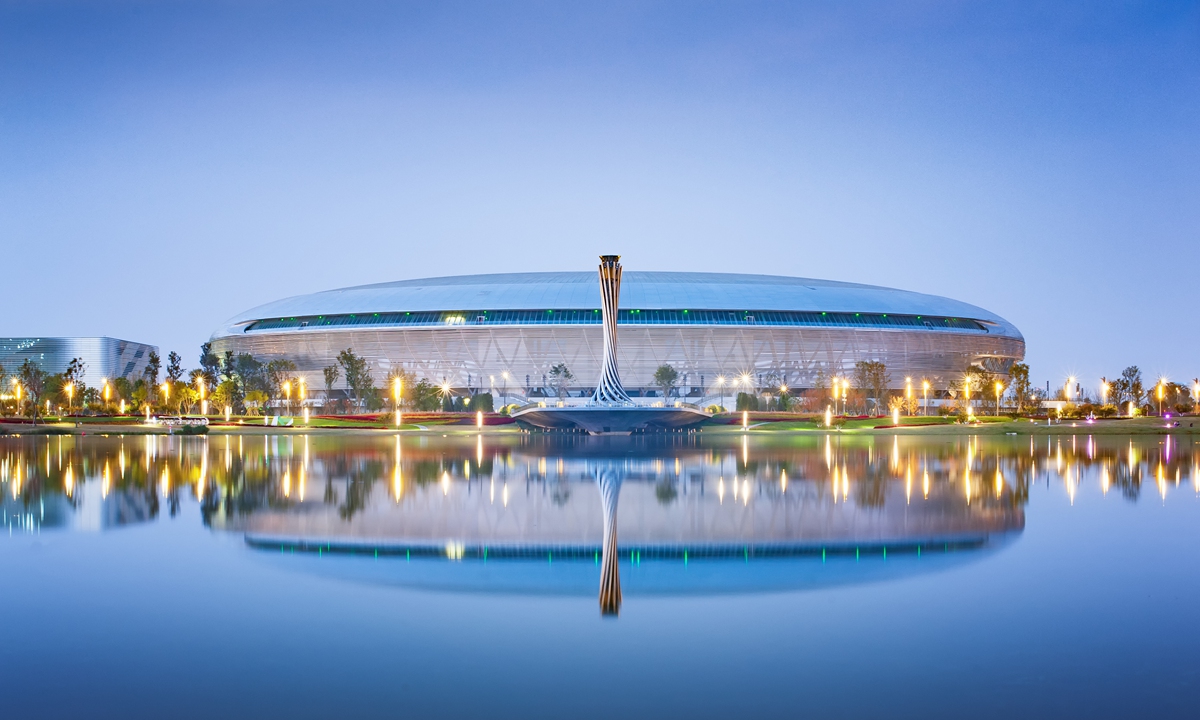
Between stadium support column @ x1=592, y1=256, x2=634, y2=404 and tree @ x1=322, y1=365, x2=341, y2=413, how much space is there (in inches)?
1306

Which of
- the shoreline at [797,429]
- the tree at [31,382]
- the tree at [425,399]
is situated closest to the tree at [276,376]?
the tree at [425,399]

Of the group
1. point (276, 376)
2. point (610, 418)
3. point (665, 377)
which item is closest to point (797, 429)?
point (610, 418)

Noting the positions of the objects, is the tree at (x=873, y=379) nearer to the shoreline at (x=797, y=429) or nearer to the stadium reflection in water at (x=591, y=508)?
the shoreline at (x=797, y=429)

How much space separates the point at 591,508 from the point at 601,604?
276 inches

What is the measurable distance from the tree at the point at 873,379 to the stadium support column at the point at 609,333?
27.3m

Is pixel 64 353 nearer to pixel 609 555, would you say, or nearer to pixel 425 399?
pixel 425 399

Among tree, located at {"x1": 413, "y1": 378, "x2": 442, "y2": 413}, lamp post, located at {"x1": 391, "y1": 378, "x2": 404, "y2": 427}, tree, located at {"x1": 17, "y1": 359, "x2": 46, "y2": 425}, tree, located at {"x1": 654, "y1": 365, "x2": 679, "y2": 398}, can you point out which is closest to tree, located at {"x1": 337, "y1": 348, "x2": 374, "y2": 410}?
lamp post, located at {"x1": 391, "y1": 378, "x2": 404, "y2": 427}

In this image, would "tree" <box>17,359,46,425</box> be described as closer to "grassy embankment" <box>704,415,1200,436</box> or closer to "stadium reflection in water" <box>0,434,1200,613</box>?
"grassy embankment" <box>704,415,1200,436</box>

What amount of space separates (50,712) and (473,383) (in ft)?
275

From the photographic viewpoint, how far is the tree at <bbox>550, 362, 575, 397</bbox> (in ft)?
278

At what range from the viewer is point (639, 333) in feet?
274

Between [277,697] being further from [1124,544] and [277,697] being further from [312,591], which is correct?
[1124,544]

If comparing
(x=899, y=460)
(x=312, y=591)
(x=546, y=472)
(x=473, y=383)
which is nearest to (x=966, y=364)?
(x=473, y=383)

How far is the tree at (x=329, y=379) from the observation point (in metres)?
81.8
